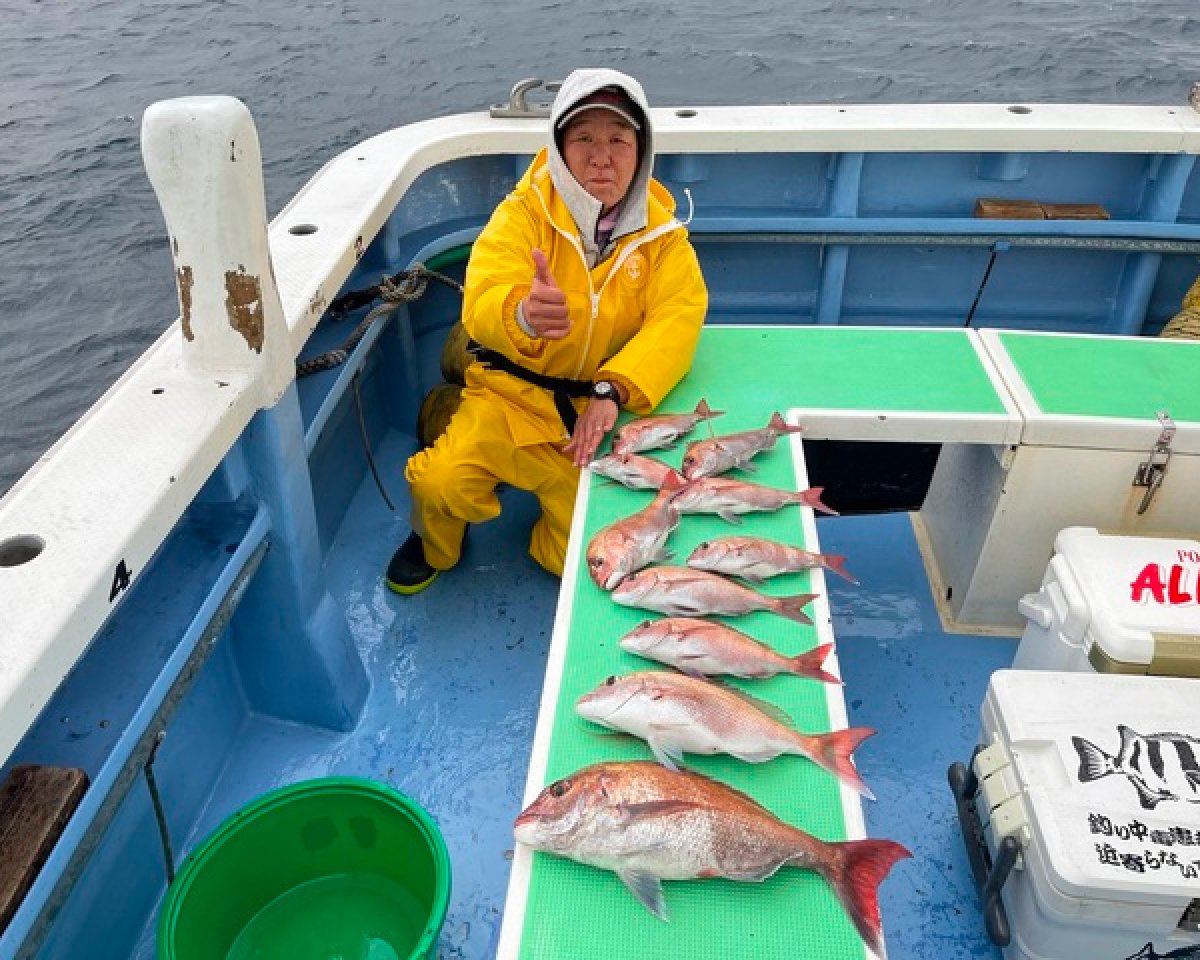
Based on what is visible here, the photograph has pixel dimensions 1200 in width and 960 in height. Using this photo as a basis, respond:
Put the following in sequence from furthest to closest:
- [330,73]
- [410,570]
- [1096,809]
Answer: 1. [330,73]
2. [410,570]
3. [1096,809]

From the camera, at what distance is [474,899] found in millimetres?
2564

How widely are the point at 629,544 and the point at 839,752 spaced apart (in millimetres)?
760

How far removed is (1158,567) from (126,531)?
2587 mm

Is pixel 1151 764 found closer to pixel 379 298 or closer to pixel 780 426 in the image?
pixel 780 426

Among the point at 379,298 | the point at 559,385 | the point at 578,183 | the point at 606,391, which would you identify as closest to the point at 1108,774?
the point at 606,391

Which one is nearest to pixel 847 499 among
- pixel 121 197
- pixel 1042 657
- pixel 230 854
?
pixel 1042 657

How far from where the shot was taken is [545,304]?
9.24ft

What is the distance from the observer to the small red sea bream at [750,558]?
236 centimetres

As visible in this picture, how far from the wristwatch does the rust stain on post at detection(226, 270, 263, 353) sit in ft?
3.47

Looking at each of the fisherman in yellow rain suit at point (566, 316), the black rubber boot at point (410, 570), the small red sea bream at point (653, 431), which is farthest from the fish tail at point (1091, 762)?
the black rubber boot at point (410, 570)

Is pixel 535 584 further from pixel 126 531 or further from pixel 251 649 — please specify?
pixel 126 531

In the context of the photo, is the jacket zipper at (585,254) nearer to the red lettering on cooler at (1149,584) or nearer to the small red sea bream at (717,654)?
the small red sea bream at (717,654)

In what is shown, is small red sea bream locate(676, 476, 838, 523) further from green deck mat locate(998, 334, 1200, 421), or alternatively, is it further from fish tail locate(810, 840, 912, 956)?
fish tail locate(810, 840, 912, 956)

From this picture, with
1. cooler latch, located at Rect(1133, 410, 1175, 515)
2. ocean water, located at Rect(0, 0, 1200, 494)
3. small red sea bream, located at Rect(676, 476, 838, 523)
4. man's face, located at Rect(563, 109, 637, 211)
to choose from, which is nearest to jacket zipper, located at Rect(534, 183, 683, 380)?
man's face, located at Rect(563, 109, 637, 211)
